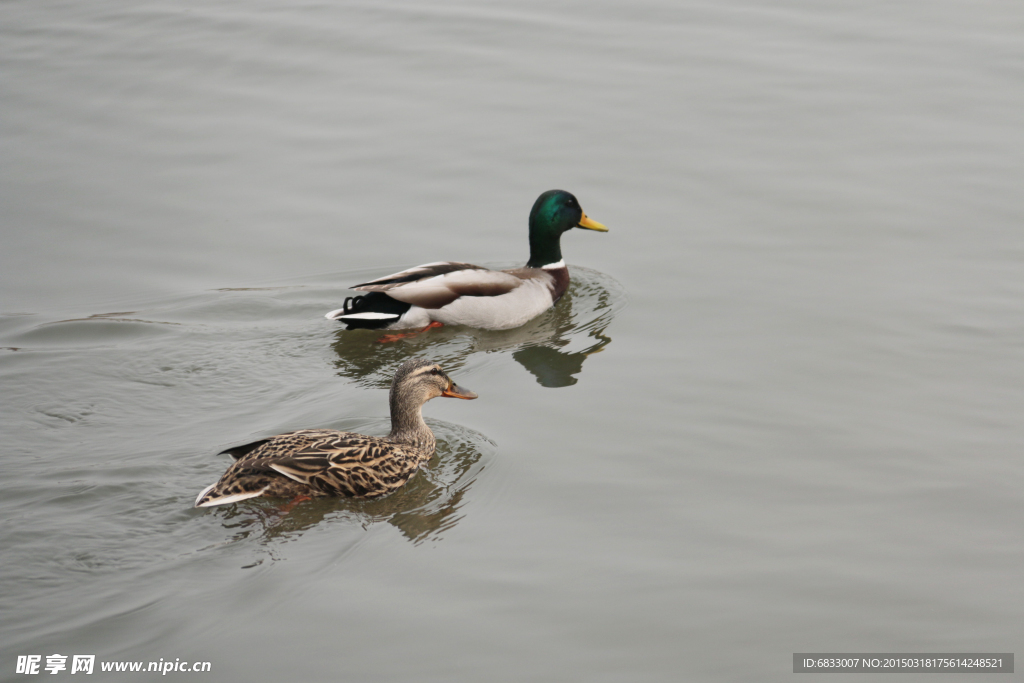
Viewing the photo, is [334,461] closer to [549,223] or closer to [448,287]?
[448,287]

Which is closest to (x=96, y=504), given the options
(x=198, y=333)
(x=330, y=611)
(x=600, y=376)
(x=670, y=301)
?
(x=330, y=611)

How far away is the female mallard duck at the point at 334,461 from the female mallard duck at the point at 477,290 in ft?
7.16

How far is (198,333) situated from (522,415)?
3.01 m

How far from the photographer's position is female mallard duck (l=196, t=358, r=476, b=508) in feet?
20.5

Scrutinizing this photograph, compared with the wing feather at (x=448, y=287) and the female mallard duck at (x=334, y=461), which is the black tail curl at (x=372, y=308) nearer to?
the wing feather at (x=448, y=287)

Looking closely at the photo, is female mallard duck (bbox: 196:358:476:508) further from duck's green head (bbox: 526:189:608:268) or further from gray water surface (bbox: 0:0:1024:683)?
duck's green head (bbox: 526:189:608:268)

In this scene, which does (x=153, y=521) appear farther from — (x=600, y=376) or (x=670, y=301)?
(x=670, y=301)

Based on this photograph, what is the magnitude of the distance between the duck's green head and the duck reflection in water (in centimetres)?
48

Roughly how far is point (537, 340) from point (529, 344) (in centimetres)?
14

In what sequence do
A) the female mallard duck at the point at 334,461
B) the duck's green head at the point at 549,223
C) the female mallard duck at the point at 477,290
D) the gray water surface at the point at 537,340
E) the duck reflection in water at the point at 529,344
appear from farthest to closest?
1. the duck's green head at the point at 549,223
2. the female mallard duck at the point at 477,290
3. the duck reflection in water at the point at 529,344
4. the female mallard duck at the point at 334,461
5. the gray water surface at the point at 537,340

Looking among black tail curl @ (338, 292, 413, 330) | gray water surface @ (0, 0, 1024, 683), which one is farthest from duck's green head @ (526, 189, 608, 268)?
black tail curl @ (338, 292, 413, 330)

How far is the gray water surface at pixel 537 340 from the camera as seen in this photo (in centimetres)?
541

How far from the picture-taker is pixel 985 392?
7.71m

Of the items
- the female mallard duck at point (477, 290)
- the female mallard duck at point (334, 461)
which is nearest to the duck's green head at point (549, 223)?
the female mallard duck at point (477, 290)
